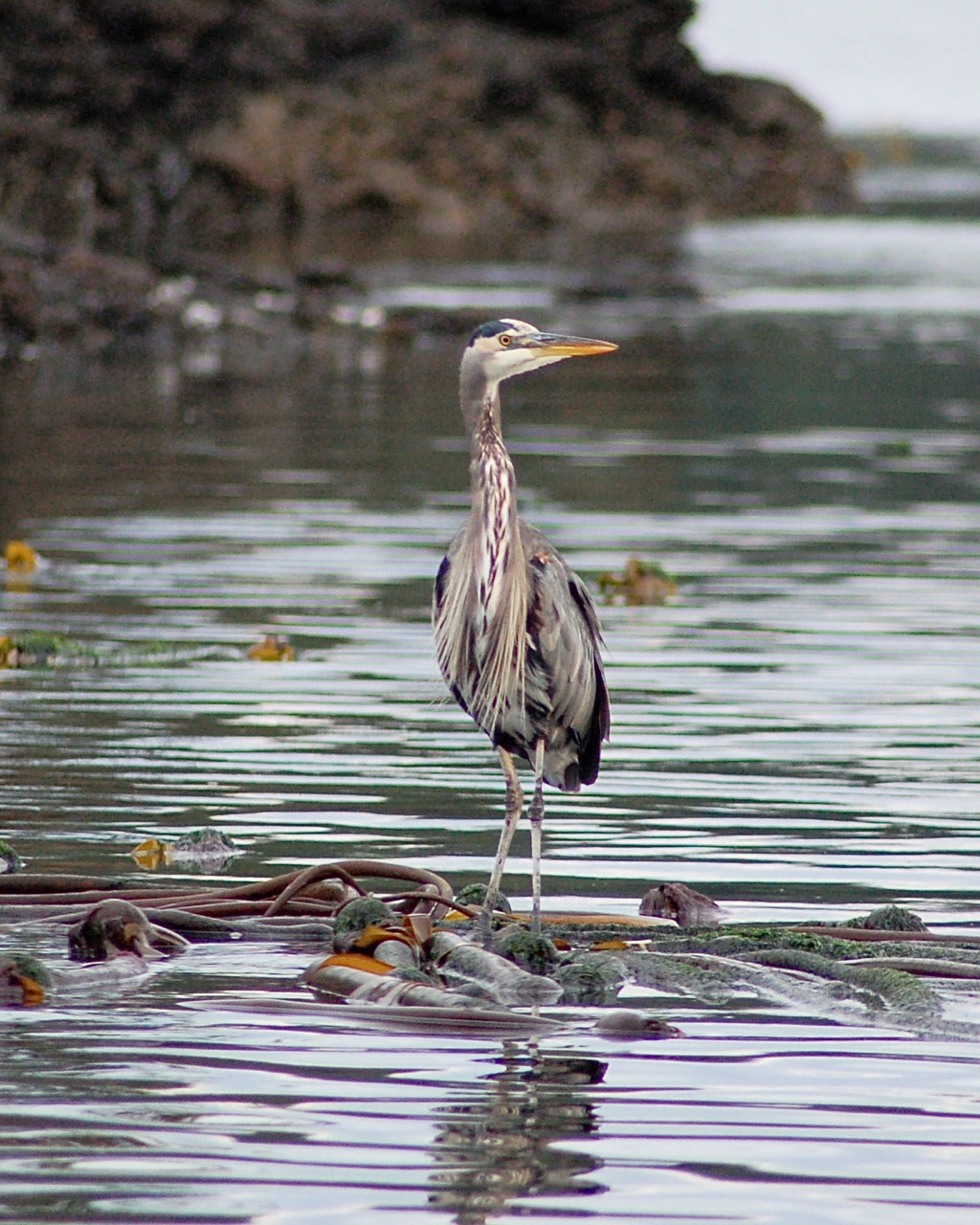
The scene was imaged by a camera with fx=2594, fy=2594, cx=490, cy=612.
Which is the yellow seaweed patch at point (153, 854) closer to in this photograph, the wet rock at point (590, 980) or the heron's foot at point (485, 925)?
the heron's foot at point (485, 925)

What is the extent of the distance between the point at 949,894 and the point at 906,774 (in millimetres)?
2033

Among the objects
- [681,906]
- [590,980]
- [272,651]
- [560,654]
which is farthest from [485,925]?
[272,651]

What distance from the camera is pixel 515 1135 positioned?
584cm

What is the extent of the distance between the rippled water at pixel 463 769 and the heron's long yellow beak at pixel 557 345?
1850 millimetres

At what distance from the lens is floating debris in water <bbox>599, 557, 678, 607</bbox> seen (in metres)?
14.9

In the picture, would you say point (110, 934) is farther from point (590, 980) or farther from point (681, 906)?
point (681, 906)

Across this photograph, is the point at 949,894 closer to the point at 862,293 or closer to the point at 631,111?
the point at 862,293

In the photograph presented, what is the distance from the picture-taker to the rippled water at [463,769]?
5711 millimetres

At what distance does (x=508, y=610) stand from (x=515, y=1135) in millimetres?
1977

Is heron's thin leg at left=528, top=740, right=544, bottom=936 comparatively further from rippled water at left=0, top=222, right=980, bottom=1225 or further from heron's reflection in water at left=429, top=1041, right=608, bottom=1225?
heron's reflection in water at left=429, top=1041, right=608, bottom=1225

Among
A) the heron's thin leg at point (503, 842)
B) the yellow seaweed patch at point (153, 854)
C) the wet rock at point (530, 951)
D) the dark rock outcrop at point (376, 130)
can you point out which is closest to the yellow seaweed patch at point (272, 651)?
the yellow seaweed patch at point (153, 854)

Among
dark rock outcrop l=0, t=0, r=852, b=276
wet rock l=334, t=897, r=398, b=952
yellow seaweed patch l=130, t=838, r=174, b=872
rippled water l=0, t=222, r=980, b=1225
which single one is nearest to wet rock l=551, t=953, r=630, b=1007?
rippled water l=0, t=222, r=980, b=1225

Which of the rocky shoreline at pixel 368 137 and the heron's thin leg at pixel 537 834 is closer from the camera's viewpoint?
the heron's thin leg at pixel 537 834

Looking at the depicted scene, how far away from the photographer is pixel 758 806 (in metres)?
9.73
